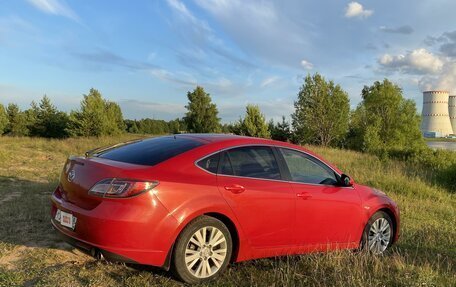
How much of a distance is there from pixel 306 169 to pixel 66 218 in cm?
293

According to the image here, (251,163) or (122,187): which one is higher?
(251,163)

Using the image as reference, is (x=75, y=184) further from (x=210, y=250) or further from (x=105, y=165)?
(x=210, y=250)

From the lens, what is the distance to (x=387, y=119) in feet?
177

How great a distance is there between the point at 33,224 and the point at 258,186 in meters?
3.82

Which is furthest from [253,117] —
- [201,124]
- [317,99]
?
[317,99]

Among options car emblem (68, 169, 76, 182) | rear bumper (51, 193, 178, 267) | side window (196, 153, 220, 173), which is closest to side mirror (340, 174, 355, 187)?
side window (196, 153, 220, 173)

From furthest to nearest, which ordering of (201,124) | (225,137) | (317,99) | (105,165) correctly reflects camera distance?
(317,99) < (201,124) < (225,137) < (105,165)

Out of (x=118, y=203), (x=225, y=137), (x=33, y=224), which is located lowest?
(x=33, y=224)

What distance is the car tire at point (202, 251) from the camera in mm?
4188

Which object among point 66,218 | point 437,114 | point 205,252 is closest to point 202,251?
point 205,252

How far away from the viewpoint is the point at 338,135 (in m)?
50.0

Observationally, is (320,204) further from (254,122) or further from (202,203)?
(254,122)

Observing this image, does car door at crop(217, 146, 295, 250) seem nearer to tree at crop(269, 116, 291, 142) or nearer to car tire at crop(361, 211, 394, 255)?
car tire at crop(361, 211, 394, 255)

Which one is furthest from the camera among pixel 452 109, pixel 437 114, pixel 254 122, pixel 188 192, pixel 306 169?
pixel 452 109
